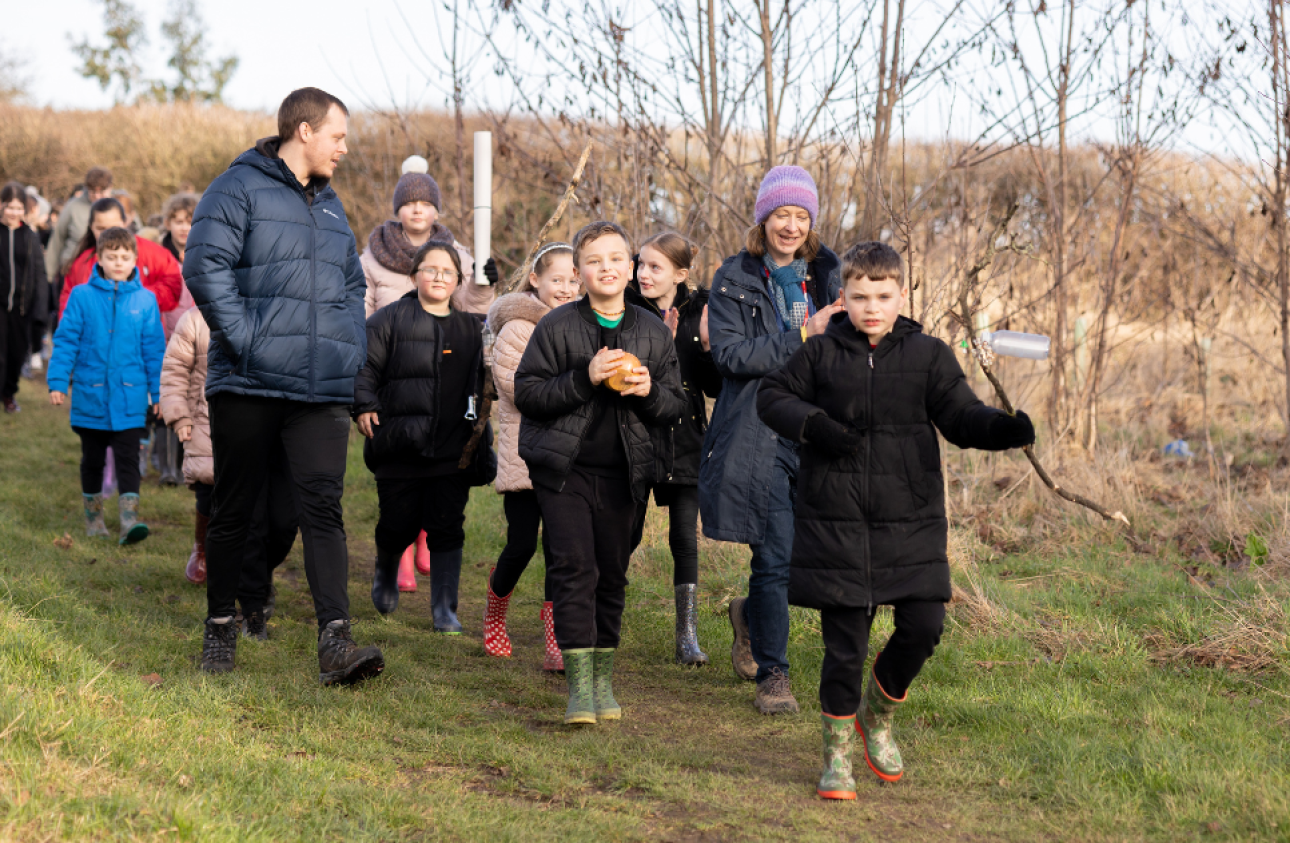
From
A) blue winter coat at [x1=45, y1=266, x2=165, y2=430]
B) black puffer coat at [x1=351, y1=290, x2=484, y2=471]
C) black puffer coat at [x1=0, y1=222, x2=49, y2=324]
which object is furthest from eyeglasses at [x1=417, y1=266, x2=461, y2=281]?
black puffer coat at [x1=0, y1=222, x2=49, y2=324]

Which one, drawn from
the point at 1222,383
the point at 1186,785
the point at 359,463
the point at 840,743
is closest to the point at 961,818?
the point at 840,743

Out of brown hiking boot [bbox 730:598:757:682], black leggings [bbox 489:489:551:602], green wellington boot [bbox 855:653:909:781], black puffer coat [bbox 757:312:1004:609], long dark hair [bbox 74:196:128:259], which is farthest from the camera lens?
long dark hair [bbox 74:196:128:259]

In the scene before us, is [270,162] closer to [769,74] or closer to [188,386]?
[188,386]

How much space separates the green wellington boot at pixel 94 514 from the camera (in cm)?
759

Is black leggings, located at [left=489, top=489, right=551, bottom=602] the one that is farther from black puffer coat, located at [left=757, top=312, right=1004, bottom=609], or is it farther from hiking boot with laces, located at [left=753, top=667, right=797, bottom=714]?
black puffer coat, located at [left=757, top=312, right=1004, bottom=609]

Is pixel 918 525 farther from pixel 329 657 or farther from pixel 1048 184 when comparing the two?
pixel 1048 184

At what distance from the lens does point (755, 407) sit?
4633 millimetres

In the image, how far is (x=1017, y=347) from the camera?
18.4ft

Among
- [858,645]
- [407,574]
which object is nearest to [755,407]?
[858,645]

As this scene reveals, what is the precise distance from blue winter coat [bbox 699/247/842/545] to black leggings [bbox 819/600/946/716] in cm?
90

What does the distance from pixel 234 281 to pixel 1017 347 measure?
11.5 feet

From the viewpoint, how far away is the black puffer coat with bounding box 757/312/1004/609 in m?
3.78

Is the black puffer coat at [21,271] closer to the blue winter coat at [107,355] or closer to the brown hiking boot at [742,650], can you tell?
the blue winter coat at [107,355]

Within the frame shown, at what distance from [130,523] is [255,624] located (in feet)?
8.22
